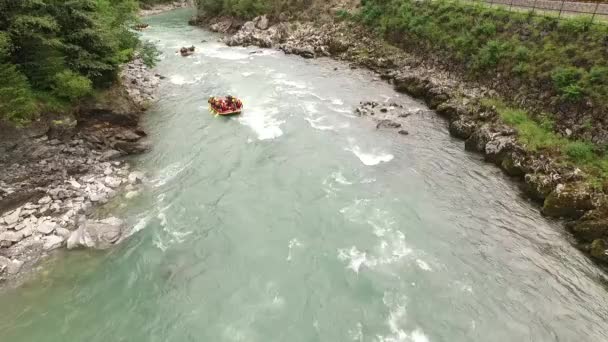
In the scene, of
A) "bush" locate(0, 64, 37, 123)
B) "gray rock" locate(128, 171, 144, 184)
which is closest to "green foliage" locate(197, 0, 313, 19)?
"gray rock" locate(128, 171, 144, 184)

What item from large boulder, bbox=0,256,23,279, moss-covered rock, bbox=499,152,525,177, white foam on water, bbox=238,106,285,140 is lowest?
large boulder, bbox=0,256,23,279

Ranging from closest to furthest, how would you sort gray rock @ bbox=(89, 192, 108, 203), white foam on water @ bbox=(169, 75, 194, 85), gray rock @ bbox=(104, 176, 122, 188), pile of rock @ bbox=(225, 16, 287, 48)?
gray rock @ bbox=(89, 192, 108, 203)
gray rock @ bbox=(104, 176, 122, 188)
white foam on water @ bbox=(169, 75, 194, 85)
pile of rock @ bbox=(225, 16, 287, 48)

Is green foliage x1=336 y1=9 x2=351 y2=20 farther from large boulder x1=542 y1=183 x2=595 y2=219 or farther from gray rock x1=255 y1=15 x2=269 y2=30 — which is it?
large boulder x1=542 y1=183 x2=595 y2=219

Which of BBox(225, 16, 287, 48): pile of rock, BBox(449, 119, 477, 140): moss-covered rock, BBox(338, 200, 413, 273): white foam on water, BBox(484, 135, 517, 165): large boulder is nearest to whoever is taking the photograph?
BBox(338, 200, 413, 273): white foam on water

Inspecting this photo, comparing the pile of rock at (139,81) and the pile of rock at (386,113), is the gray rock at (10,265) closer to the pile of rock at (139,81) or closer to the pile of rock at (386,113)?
the pile of rock at (139,81)

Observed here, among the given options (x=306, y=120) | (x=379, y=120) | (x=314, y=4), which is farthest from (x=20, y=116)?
(x=314, y=4)

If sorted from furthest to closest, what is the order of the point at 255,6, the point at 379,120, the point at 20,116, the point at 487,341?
the point at 255,6 < the point at 379,120 < the point at 20,116 < the point at 487,341

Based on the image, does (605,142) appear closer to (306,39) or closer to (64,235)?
(64,235)
